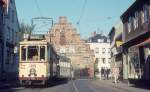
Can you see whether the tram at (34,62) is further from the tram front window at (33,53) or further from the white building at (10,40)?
the white building at (10,40)

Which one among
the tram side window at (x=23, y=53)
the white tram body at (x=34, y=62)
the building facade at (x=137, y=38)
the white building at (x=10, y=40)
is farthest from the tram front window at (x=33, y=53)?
the white building at (x=10, y=40)

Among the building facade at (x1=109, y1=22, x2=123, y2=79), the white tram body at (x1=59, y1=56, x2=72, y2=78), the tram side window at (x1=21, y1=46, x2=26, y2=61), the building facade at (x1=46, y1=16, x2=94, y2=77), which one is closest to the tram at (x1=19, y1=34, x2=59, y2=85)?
the tram side window at (x1=21, y1=46, x2=26, y2=61)

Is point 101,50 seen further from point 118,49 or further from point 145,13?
point 145,13

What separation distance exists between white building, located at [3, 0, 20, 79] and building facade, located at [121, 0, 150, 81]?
13.9 metres

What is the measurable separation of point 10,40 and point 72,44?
40656 millimetres

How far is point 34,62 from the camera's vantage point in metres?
32.7

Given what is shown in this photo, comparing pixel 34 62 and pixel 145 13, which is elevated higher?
pixel 145 13

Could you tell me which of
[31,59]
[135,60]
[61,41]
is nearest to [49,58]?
[31,59]

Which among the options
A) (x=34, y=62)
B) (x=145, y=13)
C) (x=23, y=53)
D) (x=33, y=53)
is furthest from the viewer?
(x=145, y=13)

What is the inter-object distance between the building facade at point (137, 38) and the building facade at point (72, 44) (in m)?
43.6

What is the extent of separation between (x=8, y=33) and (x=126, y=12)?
50.8 ft

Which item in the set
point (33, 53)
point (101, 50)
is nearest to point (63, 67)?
point (33, 53)

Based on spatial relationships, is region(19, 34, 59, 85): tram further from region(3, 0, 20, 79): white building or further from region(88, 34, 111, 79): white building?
region(88, 34, 111, 79): white building

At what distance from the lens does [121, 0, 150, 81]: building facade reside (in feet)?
118
